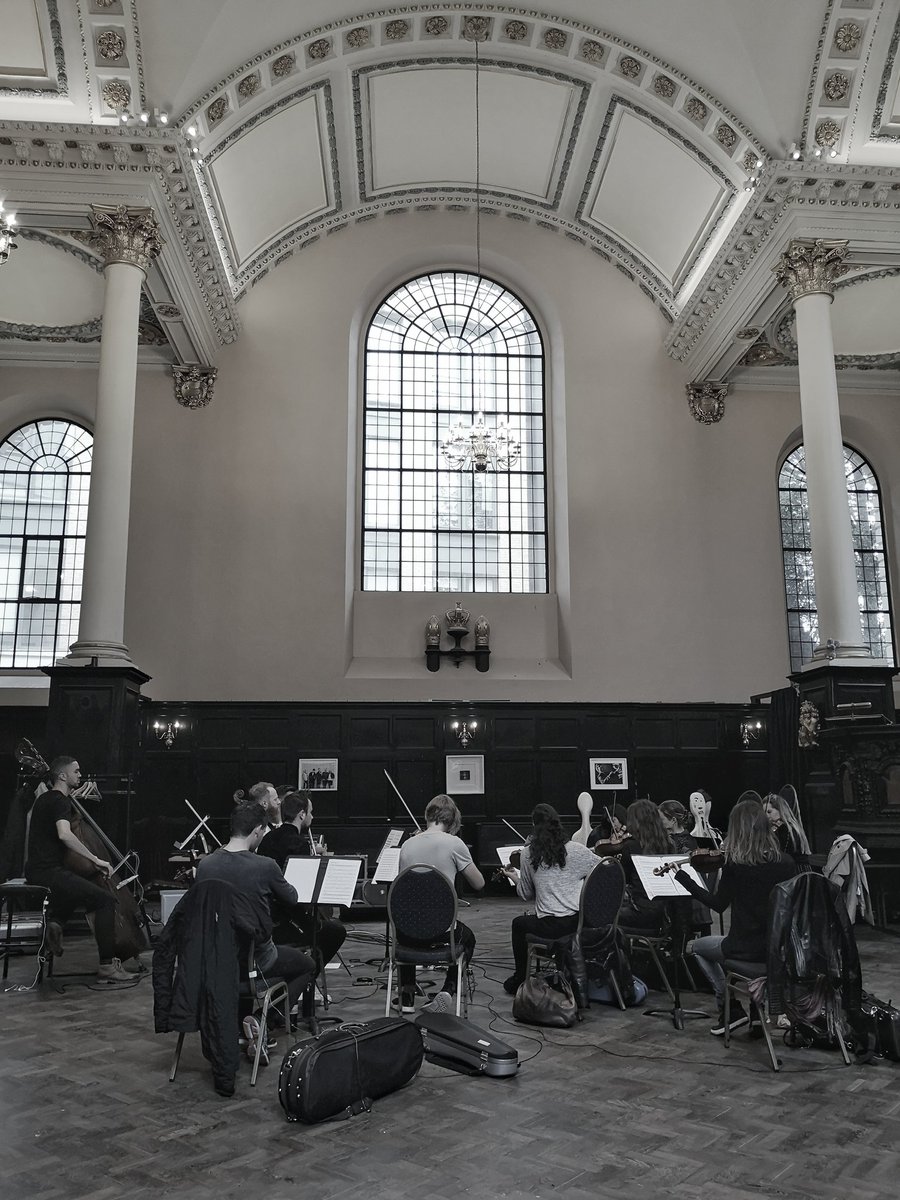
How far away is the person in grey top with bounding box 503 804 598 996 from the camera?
20.0ft

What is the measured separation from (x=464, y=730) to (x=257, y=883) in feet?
27.9

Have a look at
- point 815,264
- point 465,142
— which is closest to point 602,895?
point 815,264

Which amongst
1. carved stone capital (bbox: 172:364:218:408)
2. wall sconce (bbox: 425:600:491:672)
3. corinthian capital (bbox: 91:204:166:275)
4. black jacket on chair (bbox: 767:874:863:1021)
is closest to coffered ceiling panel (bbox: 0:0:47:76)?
corinthian capital (bbox: 91:204:166:275)

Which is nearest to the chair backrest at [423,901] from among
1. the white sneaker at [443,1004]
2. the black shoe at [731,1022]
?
the white sneaker at [443,1004]

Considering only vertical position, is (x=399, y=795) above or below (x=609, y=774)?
below

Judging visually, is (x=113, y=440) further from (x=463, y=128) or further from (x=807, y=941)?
(x=807, y=941)

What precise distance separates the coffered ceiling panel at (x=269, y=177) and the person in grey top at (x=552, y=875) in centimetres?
1018

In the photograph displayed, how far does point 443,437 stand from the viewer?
15023 mm

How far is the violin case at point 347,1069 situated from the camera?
3.98m

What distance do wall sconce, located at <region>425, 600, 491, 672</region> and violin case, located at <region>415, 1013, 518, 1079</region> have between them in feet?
30.5

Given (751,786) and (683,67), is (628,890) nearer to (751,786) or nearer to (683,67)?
(751,786)

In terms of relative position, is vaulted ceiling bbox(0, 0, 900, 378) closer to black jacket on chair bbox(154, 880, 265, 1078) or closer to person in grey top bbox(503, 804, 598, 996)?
person in grey top bbox(503, 804, 598, 996)

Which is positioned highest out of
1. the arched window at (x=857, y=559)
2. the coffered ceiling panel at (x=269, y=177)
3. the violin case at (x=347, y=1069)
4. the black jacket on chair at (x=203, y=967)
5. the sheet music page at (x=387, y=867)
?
the coffered ceiling panel at (x=269, y=177)

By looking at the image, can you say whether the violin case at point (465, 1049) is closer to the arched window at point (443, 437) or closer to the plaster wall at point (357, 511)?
the plaster wall at point (357, 511)
